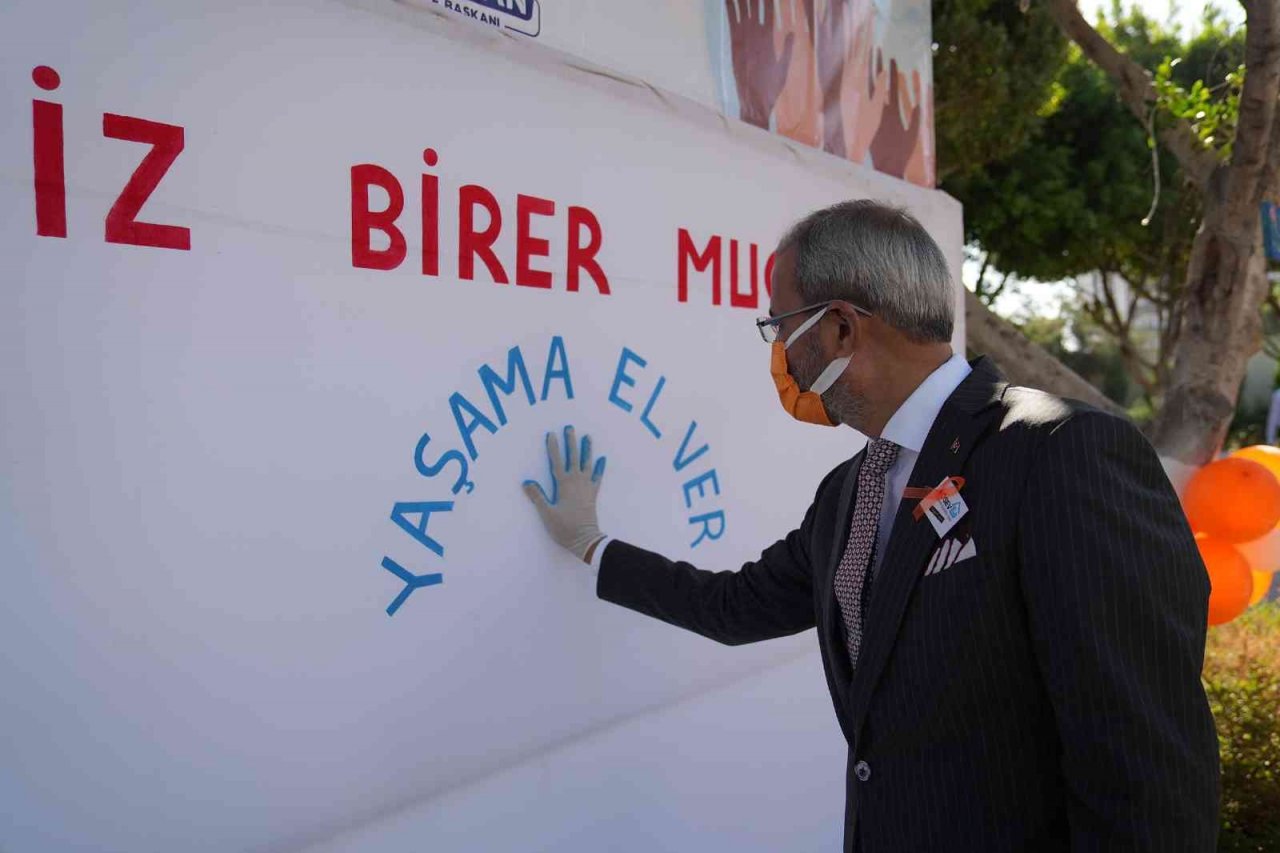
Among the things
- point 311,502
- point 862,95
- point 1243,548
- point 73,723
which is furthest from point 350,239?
point 1243,548

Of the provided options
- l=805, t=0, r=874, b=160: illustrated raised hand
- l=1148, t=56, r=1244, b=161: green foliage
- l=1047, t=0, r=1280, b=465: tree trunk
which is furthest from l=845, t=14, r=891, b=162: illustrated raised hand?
l=1047, t=0, r=1280, b=465: tree trunk

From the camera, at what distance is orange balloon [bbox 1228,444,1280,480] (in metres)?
4.03

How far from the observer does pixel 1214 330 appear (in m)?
4.78

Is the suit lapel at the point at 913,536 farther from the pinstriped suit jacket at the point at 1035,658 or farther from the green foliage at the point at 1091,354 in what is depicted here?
the green foliage at the point at 1091,354

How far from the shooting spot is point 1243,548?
13.3 feet

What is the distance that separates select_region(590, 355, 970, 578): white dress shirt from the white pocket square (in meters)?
0.15

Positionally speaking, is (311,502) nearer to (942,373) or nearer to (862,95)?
(942,373)

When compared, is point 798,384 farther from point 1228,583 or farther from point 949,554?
point 1228,583

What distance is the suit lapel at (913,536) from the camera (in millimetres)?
1452

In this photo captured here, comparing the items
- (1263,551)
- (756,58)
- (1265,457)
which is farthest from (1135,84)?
(756,58)

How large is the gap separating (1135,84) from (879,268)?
4125 mm

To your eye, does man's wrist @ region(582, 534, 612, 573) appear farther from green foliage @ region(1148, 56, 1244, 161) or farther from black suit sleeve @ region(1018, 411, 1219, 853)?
green foliage @ region(1148, 56, 1244, 161)

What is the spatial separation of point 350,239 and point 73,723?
0.84m

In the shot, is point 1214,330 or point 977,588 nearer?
point 977,588
